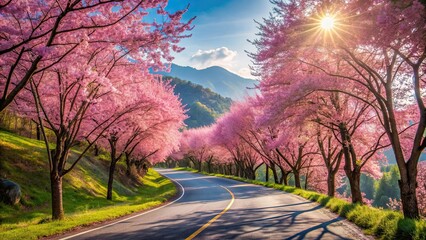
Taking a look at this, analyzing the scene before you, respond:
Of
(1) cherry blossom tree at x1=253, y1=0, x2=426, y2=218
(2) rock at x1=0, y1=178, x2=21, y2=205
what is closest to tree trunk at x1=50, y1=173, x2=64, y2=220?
(2) rock at x1=0, y1=178, x2=21, y2=205

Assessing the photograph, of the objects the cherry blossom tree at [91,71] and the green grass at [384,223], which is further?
the cherry blossom tree at [91,71]

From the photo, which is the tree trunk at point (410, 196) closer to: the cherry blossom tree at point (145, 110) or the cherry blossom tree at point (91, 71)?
the cherry blossom tree at point (91, 71)

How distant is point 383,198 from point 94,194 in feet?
341

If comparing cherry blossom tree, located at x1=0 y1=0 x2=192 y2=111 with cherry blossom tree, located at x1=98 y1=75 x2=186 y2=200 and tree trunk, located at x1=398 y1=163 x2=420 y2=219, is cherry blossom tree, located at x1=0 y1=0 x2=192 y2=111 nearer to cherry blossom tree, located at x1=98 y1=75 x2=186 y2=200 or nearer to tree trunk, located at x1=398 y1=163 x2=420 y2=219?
cherry blossom tree, located at x1=98 y1=75 x2=186 y2=200

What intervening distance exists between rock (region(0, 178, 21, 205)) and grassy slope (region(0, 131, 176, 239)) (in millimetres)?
343

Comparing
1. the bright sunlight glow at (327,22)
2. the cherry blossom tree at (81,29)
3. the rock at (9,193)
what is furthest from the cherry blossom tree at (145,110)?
the bright sunlight glow at (327,22)

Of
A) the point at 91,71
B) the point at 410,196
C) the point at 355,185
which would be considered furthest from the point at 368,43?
the point at 355,185

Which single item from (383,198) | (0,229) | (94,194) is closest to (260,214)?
(0,229)

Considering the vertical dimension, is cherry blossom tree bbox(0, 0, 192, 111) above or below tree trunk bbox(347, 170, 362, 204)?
above

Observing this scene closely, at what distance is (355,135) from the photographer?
64.8 feet

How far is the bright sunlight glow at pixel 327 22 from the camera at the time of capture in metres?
9.60

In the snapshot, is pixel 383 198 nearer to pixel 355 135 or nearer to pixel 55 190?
pixel 355 135

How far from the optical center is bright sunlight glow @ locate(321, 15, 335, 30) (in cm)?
960

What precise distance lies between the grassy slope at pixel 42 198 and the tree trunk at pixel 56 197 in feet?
1.19
